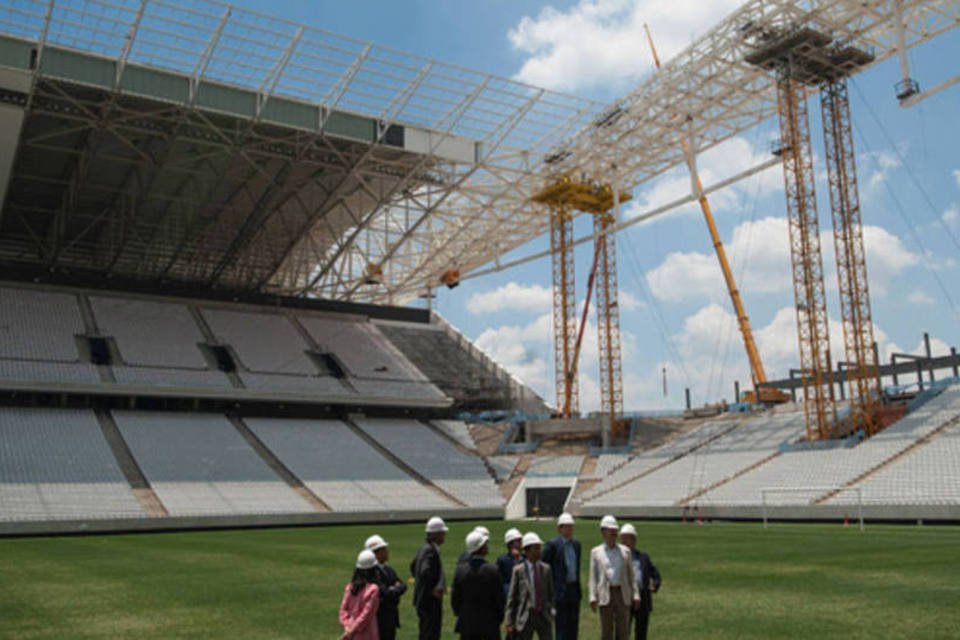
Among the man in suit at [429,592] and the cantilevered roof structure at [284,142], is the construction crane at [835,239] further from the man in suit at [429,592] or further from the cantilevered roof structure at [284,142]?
the man in suit at [429,592]

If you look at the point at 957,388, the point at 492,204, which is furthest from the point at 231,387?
the point at 957,388

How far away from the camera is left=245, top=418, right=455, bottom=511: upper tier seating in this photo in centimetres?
4256

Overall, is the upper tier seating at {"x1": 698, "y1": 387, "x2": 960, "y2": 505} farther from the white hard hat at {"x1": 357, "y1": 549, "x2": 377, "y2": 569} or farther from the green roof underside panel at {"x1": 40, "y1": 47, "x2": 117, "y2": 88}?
the white hard hat at {"x1": 357, "y1": 549, "x2": 377, "y2": 569}

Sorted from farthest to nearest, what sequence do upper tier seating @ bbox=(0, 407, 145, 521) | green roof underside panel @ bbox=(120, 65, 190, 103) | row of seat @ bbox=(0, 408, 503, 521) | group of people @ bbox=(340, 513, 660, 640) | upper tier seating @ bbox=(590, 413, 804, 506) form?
1. upper tier seating @ bbox=(590, 413, 804, 506)
2. row of seat @ bbox=(0, 408, 503, 521)
3. green roof underside panel @ bbox=(120, 65, 190, 103)
4. upper tier seating @ bbox=(0, 407, 145, 521)
5. group of people @ bbox=(340, 513, 660, 640)

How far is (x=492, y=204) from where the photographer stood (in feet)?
163

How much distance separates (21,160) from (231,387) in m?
15.4

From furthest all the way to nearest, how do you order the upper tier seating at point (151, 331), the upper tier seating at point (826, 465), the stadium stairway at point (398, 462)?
the upper tier seating at point (151, 331)
the stadium stairway at point (398, 462)
the upper tier seating at point (826, 465)

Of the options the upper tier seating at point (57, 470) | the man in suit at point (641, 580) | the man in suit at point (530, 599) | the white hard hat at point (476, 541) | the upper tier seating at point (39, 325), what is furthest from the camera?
the upper tier seating at point (39, 325)

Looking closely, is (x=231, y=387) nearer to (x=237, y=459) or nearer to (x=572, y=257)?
(x=237, y=459)

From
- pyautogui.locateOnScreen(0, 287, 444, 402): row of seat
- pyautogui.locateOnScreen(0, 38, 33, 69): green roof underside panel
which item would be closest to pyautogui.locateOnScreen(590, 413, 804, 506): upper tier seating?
pyautogui.locateOnScreen(0, 287, 444, 402): row of seat

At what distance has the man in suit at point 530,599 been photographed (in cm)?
797

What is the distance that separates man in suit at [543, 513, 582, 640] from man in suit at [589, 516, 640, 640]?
207mm

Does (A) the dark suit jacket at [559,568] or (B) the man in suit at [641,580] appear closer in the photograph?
(A) the dark suit jacket at [559,568]

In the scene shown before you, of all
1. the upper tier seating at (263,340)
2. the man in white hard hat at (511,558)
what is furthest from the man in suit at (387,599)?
the upper tier seating at (263,340)
